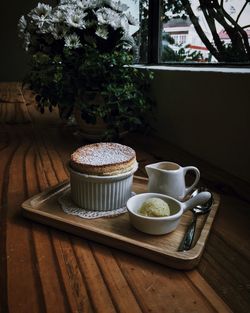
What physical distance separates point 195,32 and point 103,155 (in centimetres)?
64

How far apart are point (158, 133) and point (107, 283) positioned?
81 centimetres

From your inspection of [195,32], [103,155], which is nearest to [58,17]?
[195,32]

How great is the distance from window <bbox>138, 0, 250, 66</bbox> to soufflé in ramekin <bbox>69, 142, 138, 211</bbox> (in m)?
0.46

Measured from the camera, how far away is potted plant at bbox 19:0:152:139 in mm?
941

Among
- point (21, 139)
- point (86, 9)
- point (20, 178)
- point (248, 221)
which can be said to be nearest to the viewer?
point (248, 221)

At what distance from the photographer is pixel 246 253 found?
0.47 metres

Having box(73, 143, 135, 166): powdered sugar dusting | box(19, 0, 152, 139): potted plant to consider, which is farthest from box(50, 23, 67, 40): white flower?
box(73, 143, 135, 166): powdered sugar dusting

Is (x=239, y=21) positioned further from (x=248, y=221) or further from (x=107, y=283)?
(x=107, y=283)

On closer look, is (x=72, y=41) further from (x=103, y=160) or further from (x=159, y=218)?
(x=159, y=218)

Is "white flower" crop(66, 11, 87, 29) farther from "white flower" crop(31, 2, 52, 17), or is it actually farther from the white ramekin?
the white ramekin

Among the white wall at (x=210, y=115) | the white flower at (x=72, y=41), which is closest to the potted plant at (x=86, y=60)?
the white flower at (x=72, y=41)

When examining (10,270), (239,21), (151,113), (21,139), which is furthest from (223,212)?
(21,139)

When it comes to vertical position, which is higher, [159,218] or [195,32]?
[195,32]

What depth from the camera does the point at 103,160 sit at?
56 centimetres
